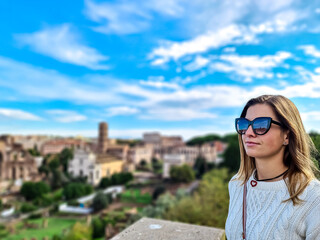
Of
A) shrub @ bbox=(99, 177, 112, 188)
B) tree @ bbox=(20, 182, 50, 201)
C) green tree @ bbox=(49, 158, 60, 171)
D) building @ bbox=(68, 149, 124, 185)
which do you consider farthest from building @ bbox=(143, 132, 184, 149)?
tree @ bbox=(20, 182, 50, 201)

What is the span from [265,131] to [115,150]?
37.5 meters

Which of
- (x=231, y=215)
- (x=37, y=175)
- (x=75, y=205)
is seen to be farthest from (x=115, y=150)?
(x=231, y=215)

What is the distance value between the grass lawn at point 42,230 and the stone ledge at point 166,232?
1544 centimetres

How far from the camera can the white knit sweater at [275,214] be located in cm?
92

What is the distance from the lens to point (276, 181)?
3.51 feet

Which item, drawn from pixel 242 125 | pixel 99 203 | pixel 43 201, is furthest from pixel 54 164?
pixel 242 125

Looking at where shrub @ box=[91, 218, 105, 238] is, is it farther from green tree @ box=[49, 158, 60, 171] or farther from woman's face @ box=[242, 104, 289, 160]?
green tree @ box=[49, 158, 60, 171]

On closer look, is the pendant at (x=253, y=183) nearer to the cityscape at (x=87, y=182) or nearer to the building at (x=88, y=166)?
the cityscape at (x=87, y=182)

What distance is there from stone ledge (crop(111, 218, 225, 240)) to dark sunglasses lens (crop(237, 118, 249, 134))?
0.74 m

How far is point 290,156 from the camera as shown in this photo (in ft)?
3.57

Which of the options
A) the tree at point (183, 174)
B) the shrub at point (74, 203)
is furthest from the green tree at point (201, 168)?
the shrub at point (74, 203)

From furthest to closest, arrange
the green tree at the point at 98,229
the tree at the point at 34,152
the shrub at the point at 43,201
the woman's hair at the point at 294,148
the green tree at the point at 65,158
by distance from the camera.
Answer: the tree at the point at 34,152
the green tree at the point at 65,158
the shrub at the point at 43,201
the green tree at the point at 98,229
the woman's hair at the point at 294,148

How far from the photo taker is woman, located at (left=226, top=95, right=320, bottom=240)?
36.9 inches

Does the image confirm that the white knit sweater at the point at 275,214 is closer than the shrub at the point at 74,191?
Yes
